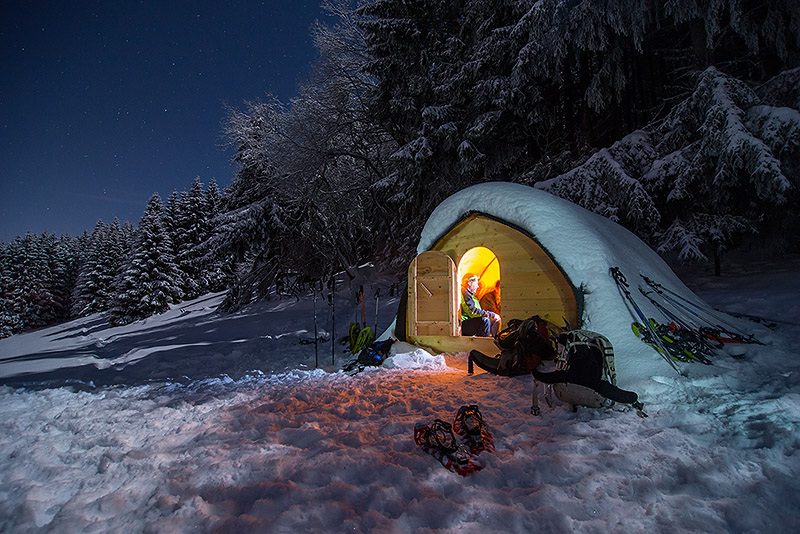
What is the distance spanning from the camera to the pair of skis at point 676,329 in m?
4.00

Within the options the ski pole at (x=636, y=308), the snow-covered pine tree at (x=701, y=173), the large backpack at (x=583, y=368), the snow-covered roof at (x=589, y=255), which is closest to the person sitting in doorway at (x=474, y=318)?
the snow-covered roof at (x=589, y=255)

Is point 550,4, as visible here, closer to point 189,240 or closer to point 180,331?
point 180,331

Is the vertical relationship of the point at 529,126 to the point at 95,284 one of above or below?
above

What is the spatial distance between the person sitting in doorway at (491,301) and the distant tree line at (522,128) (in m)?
3.02

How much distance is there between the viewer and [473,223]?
6051 millimetres

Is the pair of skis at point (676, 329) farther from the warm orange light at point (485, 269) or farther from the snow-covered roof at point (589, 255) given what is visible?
the warm orange light at point (485, 269)

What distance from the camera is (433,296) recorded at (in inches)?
242

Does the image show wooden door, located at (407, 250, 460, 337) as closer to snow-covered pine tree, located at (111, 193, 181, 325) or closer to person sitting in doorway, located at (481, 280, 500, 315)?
person sitting in doorway, located at (481, 280, 500, 315)

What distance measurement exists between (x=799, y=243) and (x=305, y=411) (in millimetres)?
13250

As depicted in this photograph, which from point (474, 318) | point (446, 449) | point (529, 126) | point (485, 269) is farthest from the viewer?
point (529, 126)

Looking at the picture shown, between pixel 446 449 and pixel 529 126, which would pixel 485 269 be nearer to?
pixel 529 126

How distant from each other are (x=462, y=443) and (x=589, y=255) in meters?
3.27

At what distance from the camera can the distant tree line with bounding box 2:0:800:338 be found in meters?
7.12

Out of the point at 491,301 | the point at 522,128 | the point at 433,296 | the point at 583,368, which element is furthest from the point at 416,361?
the point at 522,128
